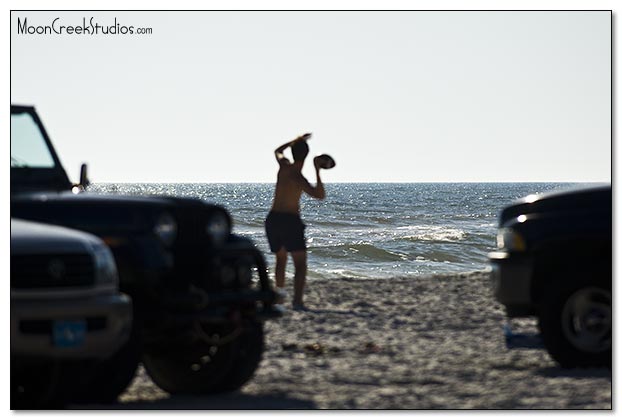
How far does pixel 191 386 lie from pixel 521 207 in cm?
269

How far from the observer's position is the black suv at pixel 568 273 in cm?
813

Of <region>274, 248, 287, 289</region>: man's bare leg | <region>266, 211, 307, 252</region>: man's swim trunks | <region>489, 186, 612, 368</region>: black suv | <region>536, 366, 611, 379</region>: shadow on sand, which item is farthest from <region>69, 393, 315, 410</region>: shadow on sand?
<region>274, 248, 287, 289</region>: man's bare leg

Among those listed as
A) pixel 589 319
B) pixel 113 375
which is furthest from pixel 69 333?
pixel 589 319

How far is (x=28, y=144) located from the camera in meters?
8.66

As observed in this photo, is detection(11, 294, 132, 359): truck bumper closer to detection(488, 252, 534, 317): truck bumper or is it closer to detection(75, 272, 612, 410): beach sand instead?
detection(75, 272, 612, 410): beach sand

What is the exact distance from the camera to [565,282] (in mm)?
8141

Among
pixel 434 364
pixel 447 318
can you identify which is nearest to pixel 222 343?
pixel 434 364

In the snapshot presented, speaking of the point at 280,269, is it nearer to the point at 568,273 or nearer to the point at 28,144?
the point at 28,144

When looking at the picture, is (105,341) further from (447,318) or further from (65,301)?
(447,318)

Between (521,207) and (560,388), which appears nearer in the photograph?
(560,388)

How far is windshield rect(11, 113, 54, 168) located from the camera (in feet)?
28.1

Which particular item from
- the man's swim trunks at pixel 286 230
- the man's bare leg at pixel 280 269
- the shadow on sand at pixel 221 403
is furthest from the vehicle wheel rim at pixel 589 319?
the man's bare leg at pixel 280 269

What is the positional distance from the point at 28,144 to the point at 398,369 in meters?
2.76

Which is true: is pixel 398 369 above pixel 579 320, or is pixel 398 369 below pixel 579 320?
below
